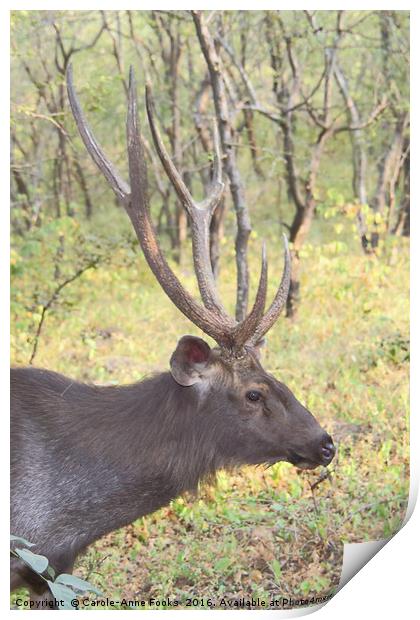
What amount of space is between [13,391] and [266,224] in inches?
75.7

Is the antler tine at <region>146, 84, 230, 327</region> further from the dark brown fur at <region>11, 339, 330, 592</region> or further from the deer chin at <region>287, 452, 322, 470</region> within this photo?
the deer chin at <region>287, 452, 322, 470</region>

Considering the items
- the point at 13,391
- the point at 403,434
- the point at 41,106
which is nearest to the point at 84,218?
the point at 41,106

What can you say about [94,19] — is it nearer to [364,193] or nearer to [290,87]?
[290,87]

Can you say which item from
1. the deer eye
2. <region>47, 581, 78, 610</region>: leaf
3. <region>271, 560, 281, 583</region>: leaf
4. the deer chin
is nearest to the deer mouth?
the deer chin

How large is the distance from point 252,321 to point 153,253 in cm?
37

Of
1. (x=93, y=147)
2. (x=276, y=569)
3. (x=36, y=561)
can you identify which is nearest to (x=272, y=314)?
(x=93, y=147)

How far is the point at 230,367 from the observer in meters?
2.69

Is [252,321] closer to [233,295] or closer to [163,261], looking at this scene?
[163,261]

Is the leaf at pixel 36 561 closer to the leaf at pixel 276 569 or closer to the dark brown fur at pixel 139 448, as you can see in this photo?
the dark brown fur at pixel 139 448

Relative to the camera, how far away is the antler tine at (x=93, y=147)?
8.68 ft

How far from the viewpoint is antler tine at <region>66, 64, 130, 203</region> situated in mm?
2646

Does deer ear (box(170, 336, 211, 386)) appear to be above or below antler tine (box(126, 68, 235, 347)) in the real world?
below

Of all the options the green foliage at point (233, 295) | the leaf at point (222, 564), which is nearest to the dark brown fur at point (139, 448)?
the green foliage at point (233, 295)

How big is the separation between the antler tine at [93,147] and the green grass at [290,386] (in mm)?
1001
